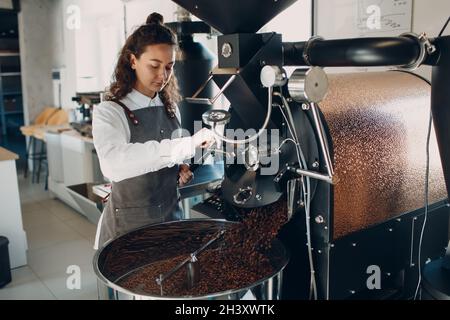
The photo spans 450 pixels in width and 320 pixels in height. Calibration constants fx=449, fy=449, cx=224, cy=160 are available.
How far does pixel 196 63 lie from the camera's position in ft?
8.18

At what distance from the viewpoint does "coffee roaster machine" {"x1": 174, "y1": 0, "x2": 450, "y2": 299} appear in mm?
1039

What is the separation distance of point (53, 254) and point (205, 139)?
9.36ft

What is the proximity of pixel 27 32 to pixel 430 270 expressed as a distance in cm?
673

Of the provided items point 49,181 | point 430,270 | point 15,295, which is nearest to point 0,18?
point 49,181

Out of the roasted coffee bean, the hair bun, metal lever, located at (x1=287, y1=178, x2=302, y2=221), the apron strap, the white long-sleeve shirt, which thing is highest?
the hair bun

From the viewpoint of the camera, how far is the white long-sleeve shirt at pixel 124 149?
1365 millimetres

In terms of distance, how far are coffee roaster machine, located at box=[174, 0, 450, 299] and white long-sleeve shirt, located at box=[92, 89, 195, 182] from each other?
0.56ft

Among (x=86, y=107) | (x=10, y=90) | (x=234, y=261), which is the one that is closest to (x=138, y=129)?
(x=234, y=261)

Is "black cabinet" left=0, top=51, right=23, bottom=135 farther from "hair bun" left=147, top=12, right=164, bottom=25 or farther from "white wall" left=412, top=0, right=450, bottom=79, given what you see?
"white wall" left=412, top=0, right=450, bottom=79

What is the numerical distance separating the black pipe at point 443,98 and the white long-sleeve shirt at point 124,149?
652mm

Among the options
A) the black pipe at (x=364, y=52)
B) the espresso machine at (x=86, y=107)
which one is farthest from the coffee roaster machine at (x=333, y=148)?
the espresso machine at (x=86, y=107)

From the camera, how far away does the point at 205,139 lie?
127 cm

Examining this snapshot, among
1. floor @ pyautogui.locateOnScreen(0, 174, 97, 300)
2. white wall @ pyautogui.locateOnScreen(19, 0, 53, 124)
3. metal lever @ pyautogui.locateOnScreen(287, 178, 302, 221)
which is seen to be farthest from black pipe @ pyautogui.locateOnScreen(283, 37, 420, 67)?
white wall @ pyautogui.locateOnScreen(19, 0, 53, 124)
